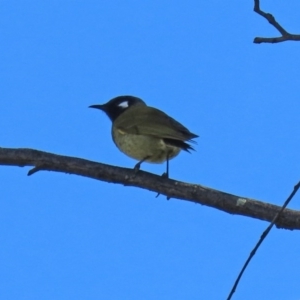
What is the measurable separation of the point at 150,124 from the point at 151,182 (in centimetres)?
222

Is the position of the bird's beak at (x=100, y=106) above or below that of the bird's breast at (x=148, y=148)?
above

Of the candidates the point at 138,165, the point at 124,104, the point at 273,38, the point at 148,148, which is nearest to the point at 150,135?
the point at 148,148

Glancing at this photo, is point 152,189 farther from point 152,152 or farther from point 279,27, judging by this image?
point 279,27

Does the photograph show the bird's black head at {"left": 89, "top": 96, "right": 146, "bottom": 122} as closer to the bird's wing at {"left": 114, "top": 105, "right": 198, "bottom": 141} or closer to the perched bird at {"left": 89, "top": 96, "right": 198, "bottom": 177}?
the bird's wing at {"left": 114, "top": 105, "right": 198, "bottom": 141}

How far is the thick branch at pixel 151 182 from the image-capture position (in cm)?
494

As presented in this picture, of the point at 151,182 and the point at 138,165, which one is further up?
the point at 138,165

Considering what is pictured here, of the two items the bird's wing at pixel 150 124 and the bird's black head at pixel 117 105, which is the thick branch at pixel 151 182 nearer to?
the bird's wing at pixel 150 124

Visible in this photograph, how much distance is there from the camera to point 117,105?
976 cm

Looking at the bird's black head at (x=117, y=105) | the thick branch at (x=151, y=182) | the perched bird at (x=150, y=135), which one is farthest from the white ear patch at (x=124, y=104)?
the thick branch at (x=151, y=182)

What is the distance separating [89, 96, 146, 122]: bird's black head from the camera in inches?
378

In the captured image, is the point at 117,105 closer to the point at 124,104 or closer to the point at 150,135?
the point at 124,104

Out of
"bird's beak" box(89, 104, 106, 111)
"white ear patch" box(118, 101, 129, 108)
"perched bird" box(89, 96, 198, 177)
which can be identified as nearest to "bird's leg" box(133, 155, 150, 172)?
"perched bird" box(89, 96, 198, 177)

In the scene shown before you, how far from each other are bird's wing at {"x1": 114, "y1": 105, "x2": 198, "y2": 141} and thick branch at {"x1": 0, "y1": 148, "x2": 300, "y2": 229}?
1392 millimetres

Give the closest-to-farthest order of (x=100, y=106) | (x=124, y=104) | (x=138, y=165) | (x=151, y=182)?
(x=151, y=182) → (x=138, y=165) → (x=124, y=104) → (x=100, y=106)
